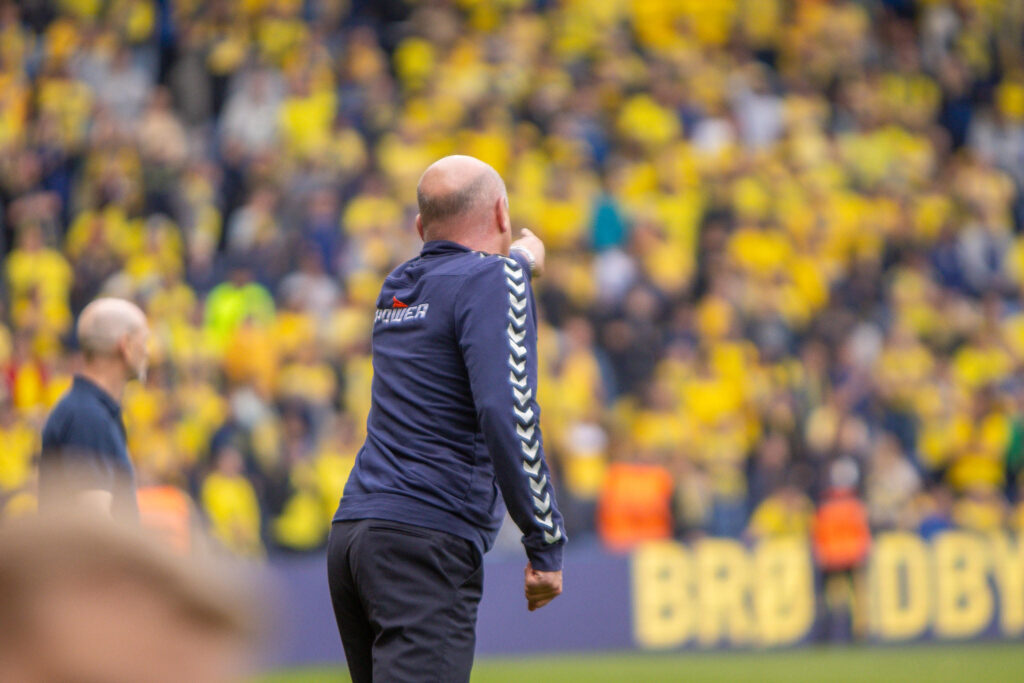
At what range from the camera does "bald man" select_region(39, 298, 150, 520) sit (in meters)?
5.00

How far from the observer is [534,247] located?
4527 mm

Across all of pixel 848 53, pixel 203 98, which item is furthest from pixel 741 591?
pixel 848 53

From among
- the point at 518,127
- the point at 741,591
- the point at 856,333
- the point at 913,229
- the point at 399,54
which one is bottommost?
the point at 741,591

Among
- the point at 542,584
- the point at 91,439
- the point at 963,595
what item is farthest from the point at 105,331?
the point at 963,595

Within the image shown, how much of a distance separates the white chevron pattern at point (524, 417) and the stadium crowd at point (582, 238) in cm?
904

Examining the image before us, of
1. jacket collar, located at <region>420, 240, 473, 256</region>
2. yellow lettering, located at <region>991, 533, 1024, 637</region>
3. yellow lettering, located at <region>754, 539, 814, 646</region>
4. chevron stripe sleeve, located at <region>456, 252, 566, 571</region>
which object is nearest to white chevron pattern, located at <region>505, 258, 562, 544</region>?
chevron stripe sleeve, located at <region>456, 252, 566, 571</region>

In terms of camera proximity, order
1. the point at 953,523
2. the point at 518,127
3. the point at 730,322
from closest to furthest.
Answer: the point at 953,523 → the point at 730,322 → the point at 518,127

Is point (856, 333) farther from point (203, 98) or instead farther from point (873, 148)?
point (203, 98)

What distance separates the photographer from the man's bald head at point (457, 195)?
13.4 feet

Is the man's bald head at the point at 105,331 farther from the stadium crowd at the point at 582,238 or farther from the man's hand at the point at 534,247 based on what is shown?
the stadium crowd at the point at 582,238

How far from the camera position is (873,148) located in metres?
19.9

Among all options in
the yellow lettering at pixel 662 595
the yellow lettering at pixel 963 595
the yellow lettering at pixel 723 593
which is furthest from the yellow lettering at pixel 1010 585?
the yellow lettering at pixel 662 595

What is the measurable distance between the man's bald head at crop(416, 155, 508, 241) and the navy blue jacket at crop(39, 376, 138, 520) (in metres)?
1.60

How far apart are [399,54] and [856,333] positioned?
21.8ft
